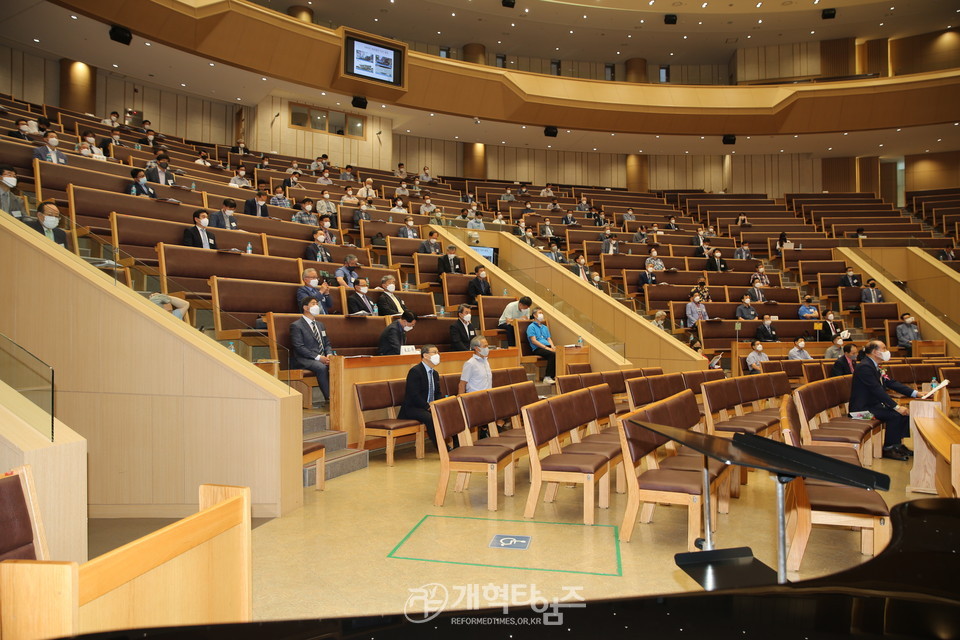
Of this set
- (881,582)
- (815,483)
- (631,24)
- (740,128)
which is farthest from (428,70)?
(881,582)

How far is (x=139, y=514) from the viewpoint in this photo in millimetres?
4289

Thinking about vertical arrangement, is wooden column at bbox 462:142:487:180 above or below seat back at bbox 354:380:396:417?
above

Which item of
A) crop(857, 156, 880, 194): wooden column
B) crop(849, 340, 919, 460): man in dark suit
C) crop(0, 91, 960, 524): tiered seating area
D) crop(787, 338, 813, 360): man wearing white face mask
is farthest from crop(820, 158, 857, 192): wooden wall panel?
crop(849, 340, 919, 460): man in dark suit

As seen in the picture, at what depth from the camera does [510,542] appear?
354 cm

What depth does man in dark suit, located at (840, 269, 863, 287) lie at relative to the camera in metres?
13.0

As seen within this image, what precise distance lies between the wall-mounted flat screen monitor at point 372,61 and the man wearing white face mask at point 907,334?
11.7 metres

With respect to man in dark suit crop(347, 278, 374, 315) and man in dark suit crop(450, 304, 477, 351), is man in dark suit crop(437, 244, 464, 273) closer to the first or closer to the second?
man in dark suit crop(450, 304, 477, 351)

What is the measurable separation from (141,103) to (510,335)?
12424 millimetres

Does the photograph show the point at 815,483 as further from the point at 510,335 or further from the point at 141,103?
the point at 141,103

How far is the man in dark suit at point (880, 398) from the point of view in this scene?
18.7ft

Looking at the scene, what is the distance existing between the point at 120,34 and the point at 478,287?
8.78 metres

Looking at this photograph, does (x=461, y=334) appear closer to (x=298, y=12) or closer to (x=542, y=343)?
(x=542, y=343)

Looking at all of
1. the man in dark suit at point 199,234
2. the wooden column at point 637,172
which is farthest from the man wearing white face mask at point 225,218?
the wooden column at point 637,172

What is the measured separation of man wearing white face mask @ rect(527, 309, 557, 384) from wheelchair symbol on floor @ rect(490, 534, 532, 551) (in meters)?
5.02
